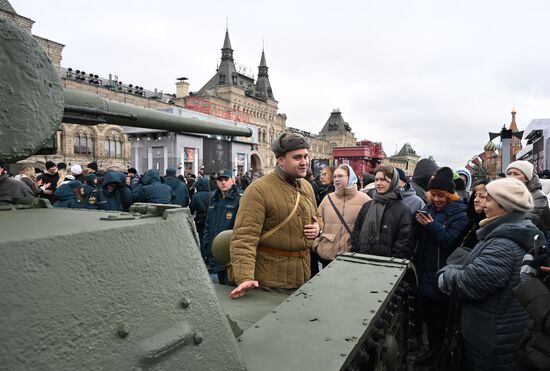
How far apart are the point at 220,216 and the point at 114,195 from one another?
2147 mm

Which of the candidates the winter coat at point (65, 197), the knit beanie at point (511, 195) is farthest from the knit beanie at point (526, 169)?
the winter coat at point (65, 197)

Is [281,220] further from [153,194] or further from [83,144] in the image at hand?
[83,144]

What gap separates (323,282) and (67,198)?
4.21 m

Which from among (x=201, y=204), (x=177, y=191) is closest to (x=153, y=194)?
(x=201, y=204)

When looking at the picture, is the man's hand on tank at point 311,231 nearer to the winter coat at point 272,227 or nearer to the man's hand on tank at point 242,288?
the winter coat at point 272,227

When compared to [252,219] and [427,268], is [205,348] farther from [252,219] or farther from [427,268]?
[427,268]

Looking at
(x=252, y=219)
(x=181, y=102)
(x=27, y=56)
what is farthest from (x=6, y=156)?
(x=181, y=102)

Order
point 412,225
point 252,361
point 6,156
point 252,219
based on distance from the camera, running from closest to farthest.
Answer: point 6,156
point 252,361
point 252,219
point 412,225

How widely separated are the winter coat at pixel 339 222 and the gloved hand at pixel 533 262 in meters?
1.56

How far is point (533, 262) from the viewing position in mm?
2514

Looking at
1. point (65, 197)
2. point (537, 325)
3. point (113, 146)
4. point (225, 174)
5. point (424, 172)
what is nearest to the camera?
point (537, 325)

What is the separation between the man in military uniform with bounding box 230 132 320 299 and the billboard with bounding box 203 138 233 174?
22.9 meters

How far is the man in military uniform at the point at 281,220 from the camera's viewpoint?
2.55 metres

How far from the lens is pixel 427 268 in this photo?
3795 mm
